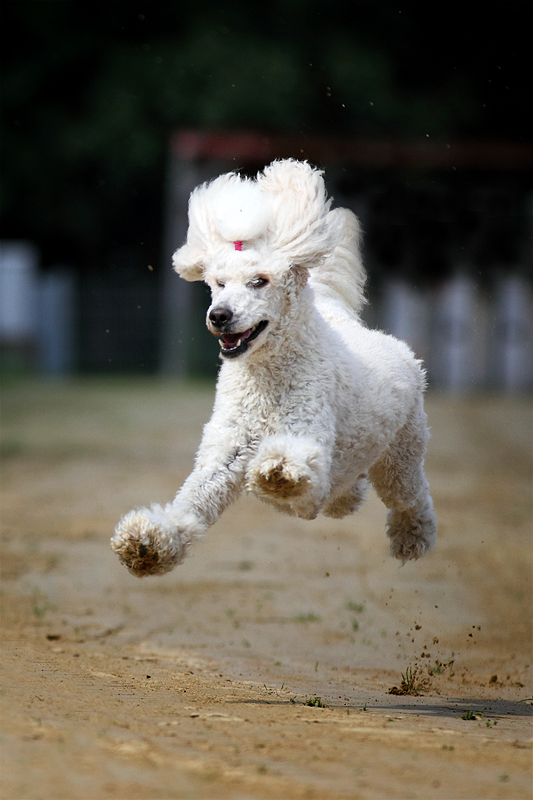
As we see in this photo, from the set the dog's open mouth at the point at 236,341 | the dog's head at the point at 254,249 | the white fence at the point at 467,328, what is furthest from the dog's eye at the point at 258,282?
the white fence at the point at 467,328

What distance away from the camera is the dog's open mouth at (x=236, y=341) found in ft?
14.8

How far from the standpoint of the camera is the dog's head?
456cm

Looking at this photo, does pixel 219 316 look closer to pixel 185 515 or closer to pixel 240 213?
pixel 240 213

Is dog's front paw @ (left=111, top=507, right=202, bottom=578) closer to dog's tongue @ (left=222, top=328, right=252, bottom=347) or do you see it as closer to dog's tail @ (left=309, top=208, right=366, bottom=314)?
dog's tongue @ (left=222, top=328, right=252, bottom=347)

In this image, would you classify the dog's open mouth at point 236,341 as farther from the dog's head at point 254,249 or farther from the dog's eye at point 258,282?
the dog's eye at point 258,282

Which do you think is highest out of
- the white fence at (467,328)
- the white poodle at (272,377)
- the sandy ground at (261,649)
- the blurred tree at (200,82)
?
the blurred tree at (200,82)

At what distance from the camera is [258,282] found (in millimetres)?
4664

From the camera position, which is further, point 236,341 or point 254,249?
point 254,249

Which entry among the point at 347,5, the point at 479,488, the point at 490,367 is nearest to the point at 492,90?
the point at 347,5

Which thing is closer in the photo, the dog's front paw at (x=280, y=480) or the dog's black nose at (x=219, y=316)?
the dog's front paw at (x=280, y=480)

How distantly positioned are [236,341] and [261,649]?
268 cm

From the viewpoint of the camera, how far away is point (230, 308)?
14.7 feet

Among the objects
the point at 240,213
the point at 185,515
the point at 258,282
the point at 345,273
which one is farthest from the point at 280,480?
the point at 345,273

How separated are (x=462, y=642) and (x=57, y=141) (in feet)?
78.7
